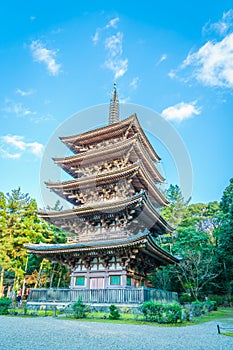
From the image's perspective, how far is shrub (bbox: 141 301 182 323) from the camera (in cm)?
1307

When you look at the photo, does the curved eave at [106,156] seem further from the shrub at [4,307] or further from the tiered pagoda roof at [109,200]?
the shrub at [4,307]

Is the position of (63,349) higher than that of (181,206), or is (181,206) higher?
(181,206)

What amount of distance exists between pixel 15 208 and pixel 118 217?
13227 millimetres

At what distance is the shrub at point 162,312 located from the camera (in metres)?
13.1

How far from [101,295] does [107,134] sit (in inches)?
525

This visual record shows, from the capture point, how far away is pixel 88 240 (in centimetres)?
2012

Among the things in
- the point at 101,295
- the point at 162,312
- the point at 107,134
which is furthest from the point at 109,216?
the point at 162,312

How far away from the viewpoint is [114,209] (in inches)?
765

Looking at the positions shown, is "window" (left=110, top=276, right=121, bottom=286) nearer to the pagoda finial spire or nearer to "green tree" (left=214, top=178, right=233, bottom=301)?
the pagoda finial spire

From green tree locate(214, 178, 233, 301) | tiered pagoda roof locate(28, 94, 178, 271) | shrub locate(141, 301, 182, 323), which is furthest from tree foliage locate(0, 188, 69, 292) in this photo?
green tree locate(214, 178, 233, 301)

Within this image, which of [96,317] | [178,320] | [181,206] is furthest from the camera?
[181,206]

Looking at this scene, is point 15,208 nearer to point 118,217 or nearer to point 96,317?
point 118,217

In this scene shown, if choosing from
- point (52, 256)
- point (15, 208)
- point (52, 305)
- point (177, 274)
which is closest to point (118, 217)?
point (52, 256)

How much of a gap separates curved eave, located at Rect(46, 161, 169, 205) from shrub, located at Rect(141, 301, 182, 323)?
9.09 meters
